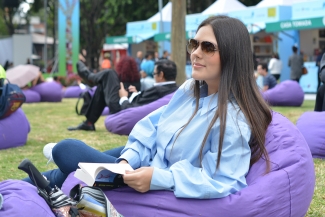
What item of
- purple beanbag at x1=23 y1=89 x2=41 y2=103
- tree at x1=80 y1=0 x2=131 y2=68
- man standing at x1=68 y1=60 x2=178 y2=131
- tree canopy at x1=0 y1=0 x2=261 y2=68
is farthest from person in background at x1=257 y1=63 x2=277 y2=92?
tree at x1=80 y1=0 x2=131 y2=68

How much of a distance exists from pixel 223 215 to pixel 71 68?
68.3 feet

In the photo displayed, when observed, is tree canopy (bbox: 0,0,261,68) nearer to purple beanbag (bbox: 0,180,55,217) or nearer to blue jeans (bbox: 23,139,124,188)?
blue jeans (bbox: 23,139,124,188)

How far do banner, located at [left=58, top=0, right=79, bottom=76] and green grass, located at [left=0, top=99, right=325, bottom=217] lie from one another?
896 centimetres

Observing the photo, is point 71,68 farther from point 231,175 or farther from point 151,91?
point 231,175

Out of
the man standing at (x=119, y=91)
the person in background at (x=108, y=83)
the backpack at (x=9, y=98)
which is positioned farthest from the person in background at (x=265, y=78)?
the backpack at (x=9, y=98)

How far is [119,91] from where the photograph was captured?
27.8 feet

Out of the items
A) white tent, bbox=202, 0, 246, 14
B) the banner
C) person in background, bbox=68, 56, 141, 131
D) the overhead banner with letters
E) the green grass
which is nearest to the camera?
the green grass

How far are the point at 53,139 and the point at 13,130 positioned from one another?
40.4 inches

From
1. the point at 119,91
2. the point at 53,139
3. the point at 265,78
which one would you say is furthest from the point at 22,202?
the point at 265,78

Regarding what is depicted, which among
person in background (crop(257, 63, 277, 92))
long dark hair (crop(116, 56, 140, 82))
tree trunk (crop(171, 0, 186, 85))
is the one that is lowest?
person in background (crop(257, 63, 277, 92))

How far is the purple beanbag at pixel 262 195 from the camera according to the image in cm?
300

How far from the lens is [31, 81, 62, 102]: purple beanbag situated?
16.1 meters

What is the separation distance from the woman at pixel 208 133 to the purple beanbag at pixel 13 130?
12.5ft

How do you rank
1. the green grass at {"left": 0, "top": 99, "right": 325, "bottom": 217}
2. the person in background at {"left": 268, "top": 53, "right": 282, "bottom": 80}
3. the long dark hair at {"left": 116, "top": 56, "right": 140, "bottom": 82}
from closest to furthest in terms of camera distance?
the green grass at {"left": 0, "top": 99, "right": 325, "bottom": 217}, the long dark hair at {"left": 116, "top": 56, "right": 140, "bottom": 82}, the person in background at {"left": 268, "top": 53, "right": 282, "bottom": 80}
